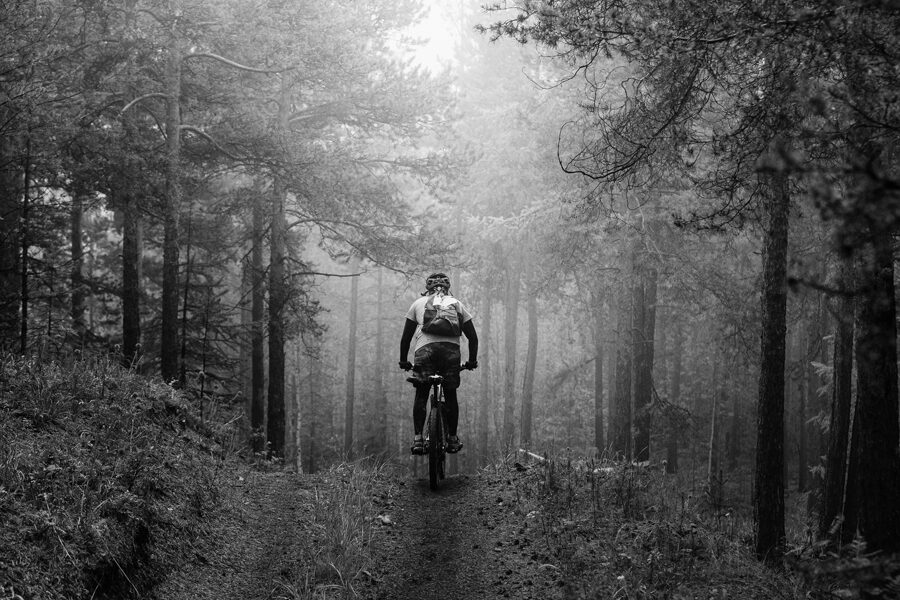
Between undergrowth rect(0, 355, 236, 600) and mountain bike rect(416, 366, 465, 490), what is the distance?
9.27ft

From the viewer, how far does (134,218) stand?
12820 millimetres

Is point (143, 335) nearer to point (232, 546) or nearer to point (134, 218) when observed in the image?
point (134, 218)

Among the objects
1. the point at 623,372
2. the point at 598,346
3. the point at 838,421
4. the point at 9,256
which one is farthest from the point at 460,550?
the point at 598,346

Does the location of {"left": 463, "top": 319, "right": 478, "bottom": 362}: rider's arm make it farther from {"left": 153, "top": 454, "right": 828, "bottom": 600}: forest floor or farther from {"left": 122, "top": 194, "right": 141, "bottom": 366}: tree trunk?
{"left": 122, "top": 194, "right": 141, "bottom": 366}: tree trunk

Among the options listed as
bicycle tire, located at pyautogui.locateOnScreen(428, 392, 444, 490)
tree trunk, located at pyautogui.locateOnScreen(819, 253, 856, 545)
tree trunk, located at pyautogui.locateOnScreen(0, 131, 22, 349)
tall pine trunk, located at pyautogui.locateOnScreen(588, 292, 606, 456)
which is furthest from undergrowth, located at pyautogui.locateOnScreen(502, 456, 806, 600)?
tall pine trunk, located at pyautogui.locateOnScreen(588, 292, 606, 456)

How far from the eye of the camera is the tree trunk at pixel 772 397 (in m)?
8.25

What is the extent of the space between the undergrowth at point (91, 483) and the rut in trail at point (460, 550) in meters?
1.98

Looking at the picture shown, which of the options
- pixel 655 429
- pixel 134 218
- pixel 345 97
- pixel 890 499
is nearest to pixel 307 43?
pixel 345 97

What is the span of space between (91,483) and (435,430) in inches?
168

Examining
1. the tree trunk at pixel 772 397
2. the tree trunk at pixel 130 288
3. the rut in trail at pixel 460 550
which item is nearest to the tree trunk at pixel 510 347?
the tree trunk at pixel 130 288

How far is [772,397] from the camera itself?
8.53 m

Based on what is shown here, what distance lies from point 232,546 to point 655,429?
19067 millimetres

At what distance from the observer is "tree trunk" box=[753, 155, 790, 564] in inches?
325

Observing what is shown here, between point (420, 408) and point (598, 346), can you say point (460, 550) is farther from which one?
point (598, 346)
